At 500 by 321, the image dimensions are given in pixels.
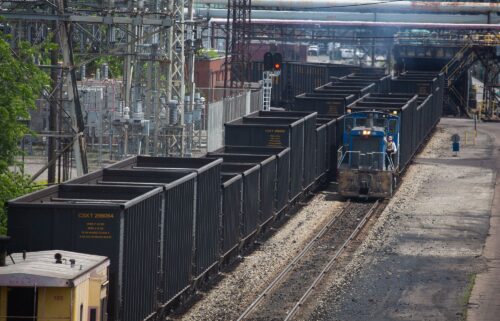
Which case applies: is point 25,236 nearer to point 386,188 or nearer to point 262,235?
point 262,235

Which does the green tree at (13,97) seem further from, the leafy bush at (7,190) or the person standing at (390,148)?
the person standing at (390,148)

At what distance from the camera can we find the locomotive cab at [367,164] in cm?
3844

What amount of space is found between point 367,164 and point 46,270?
24.6 metres

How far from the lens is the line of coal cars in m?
17.1

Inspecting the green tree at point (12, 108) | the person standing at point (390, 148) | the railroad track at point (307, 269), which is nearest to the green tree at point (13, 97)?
the green tree at point (12, 108)

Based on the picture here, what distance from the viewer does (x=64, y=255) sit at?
16.3m

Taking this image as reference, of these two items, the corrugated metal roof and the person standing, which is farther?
the person standing

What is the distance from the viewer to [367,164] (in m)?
38.8

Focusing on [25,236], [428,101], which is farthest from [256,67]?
[25,236]

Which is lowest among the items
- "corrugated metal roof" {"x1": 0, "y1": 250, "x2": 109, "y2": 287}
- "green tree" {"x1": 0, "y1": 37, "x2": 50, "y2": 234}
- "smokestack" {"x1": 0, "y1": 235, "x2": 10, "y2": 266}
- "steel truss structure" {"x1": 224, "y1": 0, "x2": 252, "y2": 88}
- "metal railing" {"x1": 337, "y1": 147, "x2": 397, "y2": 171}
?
"metal railing" {"x1": 337, "y1": 147, "x2": 397, "y2": 171}

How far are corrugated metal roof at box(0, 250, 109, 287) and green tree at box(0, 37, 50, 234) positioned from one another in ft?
20.2

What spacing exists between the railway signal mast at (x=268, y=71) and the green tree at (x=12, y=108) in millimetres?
30583

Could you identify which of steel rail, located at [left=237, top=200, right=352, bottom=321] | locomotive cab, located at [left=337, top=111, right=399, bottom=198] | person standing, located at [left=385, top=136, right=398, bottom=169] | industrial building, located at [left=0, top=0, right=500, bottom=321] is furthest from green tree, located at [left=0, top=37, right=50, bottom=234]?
person standing, located at [left=385, top=136, right=398, bottom=169]

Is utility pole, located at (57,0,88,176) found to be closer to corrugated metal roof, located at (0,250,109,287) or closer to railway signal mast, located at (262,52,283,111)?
corrugated metal roof, located at (0,250,109,287)
